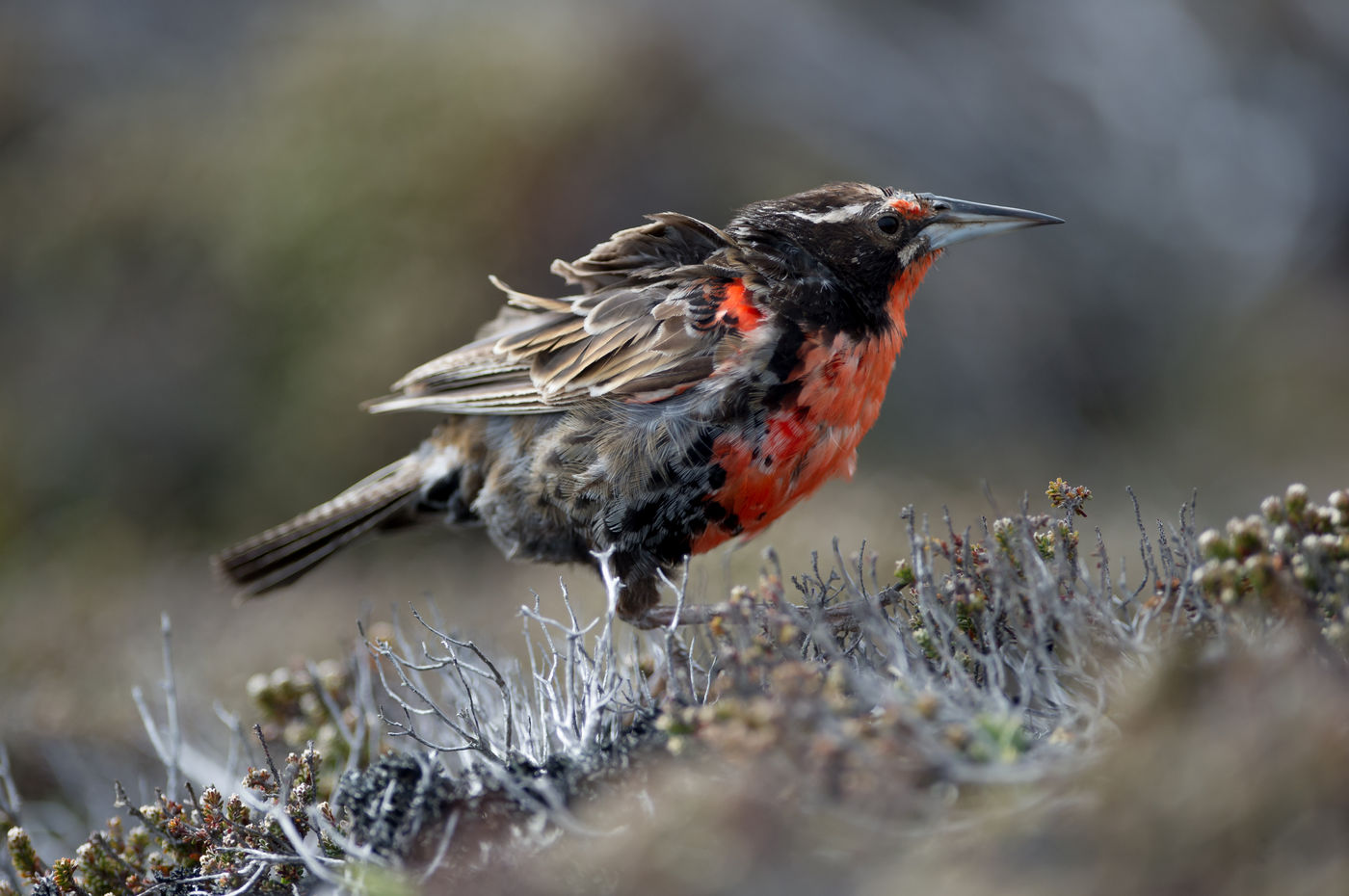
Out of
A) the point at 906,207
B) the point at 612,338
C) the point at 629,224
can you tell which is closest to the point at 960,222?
the point at 906,207

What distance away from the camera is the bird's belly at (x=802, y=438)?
452 cm

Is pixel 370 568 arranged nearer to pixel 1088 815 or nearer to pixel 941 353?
pixel 941 353

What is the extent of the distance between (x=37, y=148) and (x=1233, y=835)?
15.1 metres

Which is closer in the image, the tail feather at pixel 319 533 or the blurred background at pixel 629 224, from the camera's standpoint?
the tail feather at pixel 319 533

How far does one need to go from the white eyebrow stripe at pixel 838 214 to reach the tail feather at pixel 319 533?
2.58m

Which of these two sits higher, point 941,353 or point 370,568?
point 941,353

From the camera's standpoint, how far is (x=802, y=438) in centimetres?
458

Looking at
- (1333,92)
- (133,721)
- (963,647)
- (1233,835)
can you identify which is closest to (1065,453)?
(1333,92)

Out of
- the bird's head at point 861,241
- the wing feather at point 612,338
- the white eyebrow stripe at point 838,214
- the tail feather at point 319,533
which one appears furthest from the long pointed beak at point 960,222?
the tail feather at point 319,533

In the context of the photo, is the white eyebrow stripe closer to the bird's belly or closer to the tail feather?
the bird's belly

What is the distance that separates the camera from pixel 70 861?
160 inches

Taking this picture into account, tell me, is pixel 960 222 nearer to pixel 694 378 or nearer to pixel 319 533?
pixel 694 378

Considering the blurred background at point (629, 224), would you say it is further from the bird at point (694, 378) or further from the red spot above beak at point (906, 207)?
the red spot above beak at point (906, 207)

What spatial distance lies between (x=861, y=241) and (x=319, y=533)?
3.41 m
